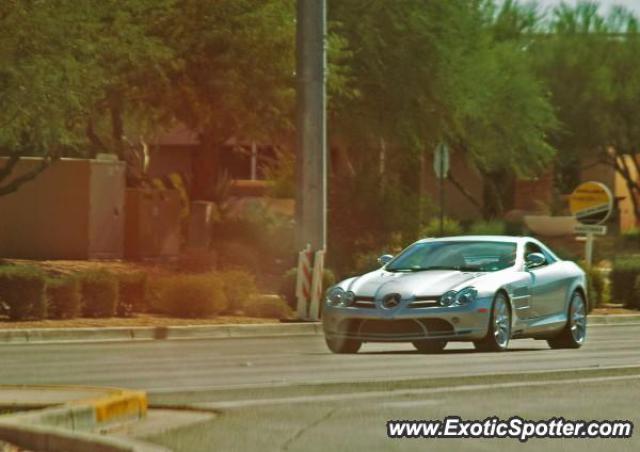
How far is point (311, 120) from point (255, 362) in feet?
36.2

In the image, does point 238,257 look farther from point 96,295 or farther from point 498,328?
point 498,328

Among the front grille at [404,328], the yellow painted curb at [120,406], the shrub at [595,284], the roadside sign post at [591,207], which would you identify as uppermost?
the yellow painted curb at [120,406]

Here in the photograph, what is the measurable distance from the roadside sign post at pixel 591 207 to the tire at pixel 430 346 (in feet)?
54.8

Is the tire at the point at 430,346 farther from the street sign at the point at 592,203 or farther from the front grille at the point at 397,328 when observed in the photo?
the street sign at the point at 592,203

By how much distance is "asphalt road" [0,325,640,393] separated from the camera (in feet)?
56.7

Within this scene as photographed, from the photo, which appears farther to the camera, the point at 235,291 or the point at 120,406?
the point at 235,291

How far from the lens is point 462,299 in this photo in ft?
65.6

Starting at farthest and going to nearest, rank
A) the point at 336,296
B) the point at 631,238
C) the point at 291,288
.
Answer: the point at 631,238 < the point at 291,288 < the point at 336,296

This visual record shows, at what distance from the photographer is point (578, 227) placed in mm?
37812

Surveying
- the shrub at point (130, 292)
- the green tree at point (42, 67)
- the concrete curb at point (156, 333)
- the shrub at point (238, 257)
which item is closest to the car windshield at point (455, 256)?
the concrete curb at point (156, 333)

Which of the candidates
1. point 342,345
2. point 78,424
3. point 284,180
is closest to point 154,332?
point 342,345

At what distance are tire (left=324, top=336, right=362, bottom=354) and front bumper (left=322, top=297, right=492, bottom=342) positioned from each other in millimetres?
461

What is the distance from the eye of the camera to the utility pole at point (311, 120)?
1200 inches

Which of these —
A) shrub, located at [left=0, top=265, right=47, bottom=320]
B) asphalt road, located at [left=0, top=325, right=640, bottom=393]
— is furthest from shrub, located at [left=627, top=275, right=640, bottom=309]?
shrub, located at [left=0, top=265, right=47, bottom=320]
